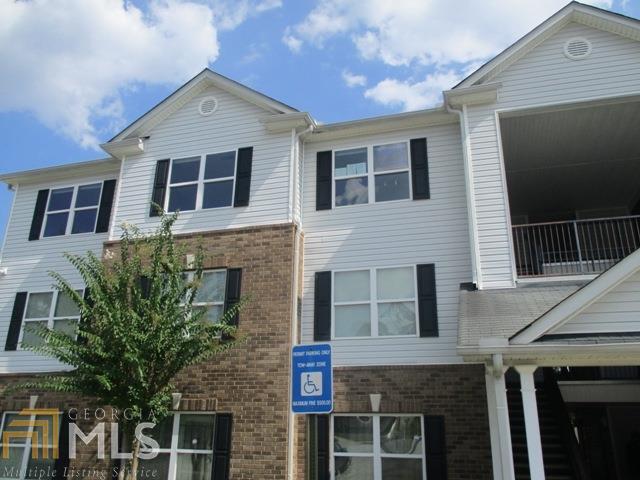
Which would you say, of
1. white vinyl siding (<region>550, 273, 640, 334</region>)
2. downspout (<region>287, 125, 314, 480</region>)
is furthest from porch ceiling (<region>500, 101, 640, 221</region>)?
white vinyl siding (<region>550, 273, 640, 334</region>)

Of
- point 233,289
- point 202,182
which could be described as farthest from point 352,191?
point 202,182

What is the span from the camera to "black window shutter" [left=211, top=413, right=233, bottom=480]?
10.4 m

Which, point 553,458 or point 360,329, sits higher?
point 360,329

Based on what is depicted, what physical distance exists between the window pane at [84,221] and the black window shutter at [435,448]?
9540 millimetres

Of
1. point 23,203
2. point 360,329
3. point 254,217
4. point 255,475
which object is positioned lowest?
point 255,475

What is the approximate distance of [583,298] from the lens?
7285 millimetres

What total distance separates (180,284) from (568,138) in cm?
923

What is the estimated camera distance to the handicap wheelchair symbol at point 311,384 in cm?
533

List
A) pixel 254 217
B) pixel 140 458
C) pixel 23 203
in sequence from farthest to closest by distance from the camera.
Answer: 1. pixel 23 203
2. pixel 254 217
3. pixel 140 458

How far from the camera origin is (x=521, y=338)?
721 centimetres

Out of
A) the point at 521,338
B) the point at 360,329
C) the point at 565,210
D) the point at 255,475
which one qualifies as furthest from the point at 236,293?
the point at 565,210

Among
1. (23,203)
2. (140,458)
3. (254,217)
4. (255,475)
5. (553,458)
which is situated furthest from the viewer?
(23,203)

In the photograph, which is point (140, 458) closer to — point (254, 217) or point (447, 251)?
point (254, 217)

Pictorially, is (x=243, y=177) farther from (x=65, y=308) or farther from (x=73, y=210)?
(x=65, y=308)
